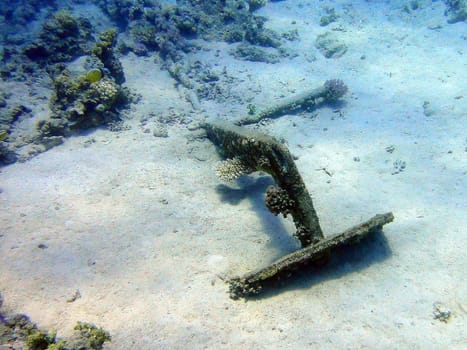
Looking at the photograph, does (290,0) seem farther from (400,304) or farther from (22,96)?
(400,304)

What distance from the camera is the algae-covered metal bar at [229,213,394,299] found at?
14.5 feet

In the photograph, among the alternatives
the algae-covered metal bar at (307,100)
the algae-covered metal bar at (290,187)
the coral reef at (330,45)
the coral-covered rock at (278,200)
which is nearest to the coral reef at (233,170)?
the algae-covered metal bar at (290,187)

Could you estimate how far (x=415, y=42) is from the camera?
44.7ft

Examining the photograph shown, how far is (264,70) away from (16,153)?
27.8 feet

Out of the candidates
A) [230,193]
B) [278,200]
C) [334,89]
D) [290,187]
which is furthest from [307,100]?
[278,200]

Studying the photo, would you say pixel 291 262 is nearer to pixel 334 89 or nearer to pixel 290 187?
pixel 290 187

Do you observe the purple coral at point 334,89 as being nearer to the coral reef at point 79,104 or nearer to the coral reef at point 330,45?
the coral reef at point 330,45

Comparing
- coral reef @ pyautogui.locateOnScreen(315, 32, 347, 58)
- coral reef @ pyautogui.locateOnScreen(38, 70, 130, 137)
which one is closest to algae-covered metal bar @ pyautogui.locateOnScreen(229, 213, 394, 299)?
coral reef @ pyautogui.locateOnScreen(38, 70, 130, 137)

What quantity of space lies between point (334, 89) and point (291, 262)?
6895 mm

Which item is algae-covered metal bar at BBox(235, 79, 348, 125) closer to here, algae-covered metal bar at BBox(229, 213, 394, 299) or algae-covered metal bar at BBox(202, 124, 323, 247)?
algae-covered metal bar at BBox(202, 124, 323, 247)

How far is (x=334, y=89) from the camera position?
9.67m

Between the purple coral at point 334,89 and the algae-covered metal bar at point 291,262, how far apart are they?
589 centimetres

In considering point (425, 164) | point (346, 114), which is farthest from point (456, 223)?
point (346, 114)

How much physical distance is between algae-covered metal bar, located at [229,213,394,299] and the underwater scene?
0.03 metres
